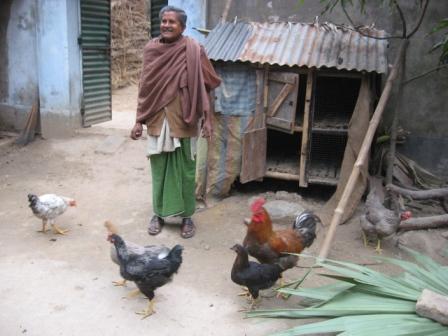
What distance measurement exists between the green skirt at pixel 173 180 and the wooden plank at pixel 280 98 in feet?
4.21

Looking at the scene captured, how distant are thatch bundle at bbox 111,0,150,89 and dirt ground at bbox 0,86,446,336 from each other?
264 inches

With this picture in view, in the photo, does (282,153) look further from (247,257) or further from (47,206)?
(247,257)

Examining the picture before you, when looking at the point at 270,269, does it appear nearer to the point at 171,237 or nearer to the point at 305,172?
the point at 171,237

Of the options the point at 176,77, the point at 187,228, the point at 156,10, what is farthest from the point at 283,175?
the point at 156,10

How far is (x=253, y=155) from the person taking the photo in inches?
237

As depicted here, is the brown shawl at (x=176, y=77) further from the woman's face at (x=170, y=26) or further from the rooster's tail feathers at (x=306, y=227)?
the rooster's tail feathers at (x=306, y=227)

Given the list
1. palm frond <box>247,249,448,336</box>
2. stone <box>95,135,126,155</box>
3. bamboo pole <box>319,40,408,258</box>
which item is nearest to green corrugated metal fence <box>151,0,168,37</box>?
stone <box>95,135,126,155</box>

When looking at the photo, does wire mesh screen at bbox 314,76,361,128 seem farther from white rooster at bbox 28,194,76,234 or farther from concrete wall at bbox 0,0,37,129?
concrete wall at bbox 0,0,37,129

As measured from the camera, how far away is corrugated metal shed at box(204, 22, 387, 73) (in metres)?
5.58

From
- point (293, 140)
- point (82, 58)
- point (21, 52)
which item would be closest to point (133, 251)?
point (293, 140)

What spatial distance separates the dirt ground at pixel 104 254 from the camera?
12.4ft

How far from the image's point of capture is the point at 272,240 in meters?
4.02

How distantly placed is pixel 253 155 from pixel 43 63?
4317 millimetres

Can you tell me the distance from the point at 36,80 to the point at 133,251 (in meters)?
5.62
